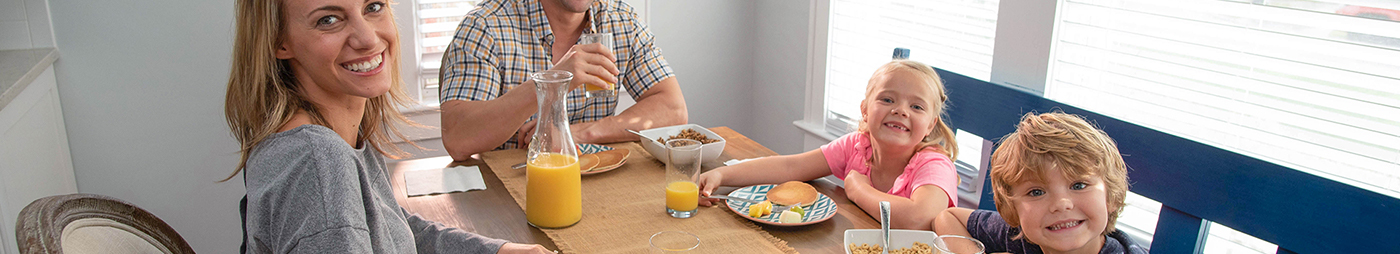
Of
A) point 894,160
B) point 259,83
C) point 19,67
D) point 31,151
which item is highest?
point 259,83

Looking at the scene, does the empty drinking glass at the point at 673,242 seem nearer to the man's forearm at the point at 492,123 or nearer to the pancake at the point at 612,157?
the pancake at the point at 612,157

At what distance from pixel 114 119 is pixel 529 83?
1634 mm

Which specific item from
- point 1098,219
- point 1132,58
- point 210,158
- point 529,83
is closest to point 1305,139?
point 1132,58

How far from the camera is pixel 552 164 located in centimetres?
123

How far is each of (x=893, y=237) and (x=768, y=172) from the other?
41 cm

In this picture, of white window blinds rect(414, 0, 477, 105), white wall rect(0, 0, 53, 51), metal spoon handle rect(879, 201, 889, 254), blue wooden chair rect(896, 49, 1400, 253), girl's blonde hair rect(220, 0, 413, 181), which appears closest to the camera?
girl's blonde hair rect(220, 0, 413, 181)

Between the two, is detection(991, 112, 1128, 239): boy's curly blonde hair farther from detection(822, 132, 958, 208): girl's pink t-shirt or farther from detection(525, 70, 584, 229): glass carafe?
detection(525, 70, 584, 229): glass carafe

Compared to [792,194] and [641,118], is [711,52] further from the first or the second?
[792,194]

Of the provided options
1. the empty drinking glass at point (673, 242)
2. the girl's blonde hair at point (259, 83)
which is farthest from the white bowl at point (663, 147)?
the girl's blonde hair at point (259, 83)

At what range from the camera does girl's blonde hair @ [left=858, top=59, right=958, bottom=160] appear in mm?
1548

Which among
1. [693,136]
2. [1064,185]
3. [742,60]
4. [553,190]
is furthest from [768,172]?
[742,60]

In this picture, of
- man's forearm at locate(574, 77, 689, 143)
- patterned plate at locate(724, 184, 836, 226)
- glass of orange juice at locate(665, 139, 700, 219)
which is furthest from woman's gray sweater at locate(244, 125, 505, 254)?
man's forearm at locate(574, 77, 689, 143)

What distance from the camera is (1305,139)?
1.50 m

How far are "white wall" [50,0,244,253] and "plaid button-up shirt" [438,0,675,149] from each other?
3.24 feet
